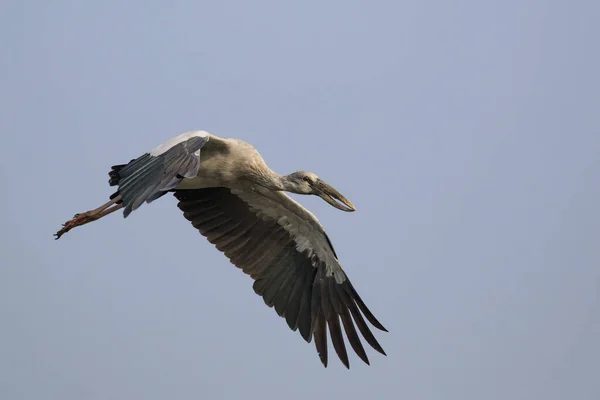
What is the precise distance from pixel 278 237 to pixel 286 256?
0.28 meters

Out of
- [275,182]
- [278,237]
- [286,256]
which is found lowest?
[286,256]

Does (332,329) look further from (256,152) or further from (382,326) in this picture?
(256,152)

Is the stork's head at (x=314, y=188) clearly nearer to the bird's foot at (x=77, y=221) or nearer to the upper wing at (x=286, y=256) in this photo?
the upper wing at (x=286, y=256)

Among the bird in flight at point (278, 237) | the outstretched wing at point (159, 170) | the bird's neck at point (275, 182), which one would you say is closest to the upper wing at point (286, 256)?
the bird in flight at point (278, 237)

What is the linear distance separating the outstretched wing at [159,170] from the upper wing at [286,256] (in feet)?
6.15

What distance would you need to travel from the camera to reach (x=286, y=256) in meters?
14.7

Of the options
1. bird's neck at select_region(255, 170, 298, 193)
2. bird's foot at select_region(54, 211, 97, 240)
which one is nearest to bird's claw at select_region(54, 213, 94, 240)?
bird's foot at select_region(54, 211, 97, 240)

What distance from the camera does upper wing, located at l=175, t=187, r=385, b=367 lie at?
14.4 meters

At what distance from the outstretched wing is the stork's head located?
150 centimetres

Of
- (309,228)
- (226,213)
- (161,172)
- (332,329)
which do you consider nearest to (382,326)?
(332,329)

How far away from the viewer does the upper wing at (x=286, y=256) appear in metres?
14.4

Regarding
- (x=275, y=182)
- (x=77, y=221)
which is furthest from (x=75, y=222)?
(x=275, y=182)

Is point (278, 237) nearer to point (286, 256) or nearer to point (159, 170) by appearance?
point (286, 256)

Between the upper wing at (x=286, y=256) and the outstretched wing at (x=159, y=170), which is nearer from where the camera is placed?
the outstretched wing at (x=159, y=170)
